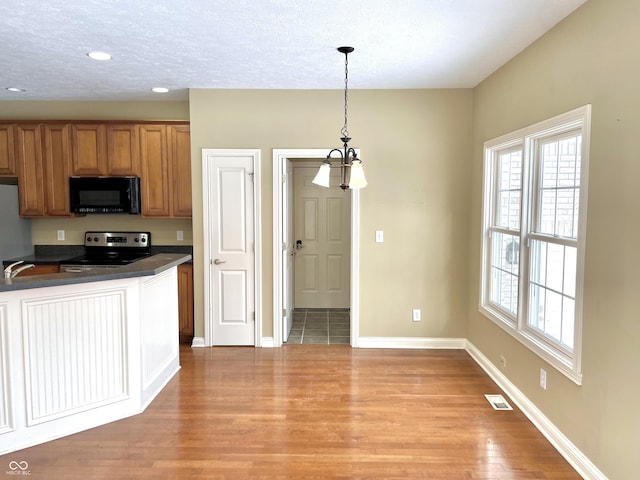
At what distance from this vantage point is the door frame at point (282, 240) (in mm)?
4273

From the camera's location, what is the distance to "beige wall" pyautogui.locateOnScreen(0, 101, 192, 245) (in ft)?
15.6

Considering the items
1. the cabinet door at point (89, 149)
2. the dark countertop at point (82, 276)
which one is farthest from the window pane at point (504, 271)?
the cabinet door at point (89, 149)

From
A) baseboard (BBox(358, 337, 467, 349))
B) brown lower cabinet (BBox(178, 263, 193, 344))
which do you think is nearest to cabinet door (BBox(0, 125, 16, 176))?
brown lower cabinet (BBox(178, 263, 193, 344))

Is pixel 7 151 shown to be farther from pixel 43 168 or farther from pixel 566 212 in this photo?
pixel 566 212

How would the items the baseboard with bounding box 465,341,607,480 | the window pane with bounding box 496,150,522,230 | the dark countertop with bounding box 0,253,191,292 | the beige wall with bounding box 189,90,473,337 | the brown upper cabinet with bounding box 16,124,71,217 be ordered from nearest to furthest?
the baseboard with bounding box 465,341,607,480 → the dark countertop with bounding box 0,253,191,292 → the window pane with bounding box 496,150,522,230 → the beige wall with bounding box 189,90,473,337 → the brown upper cabinet with bounding box 16,124,71,217

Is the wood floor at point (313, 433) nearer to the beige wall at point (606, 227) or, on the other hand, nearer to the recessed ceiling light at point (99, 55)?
the beige wall at point (606, 227)

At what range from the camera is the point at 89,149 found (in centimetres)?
457

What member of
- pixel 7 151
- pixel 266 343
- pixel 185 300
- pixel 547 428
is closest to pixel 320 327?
pixel 266 343

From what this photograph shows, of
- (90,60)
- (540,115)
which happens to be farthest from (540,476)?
(90,60)

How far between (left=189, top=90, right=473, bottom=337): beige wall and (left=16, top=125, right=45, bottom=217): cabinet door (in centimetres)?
181

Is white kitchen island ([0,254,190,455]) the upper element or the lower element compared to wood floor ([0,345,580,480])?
upper

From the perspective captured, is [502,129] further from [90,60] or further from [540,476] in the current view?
[90,60]

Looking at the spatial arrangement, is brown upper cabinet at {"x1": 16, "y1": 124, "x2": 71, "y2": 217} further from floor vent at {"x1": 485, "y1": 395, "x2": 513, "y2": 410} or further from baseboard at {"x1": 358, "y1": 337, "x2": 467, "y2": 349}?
floor vent at {"x1": 485, "y1": 395, "x2": 513, "y2": 410}

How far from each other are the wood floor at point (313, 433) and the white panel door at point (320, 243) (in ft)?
7.57
